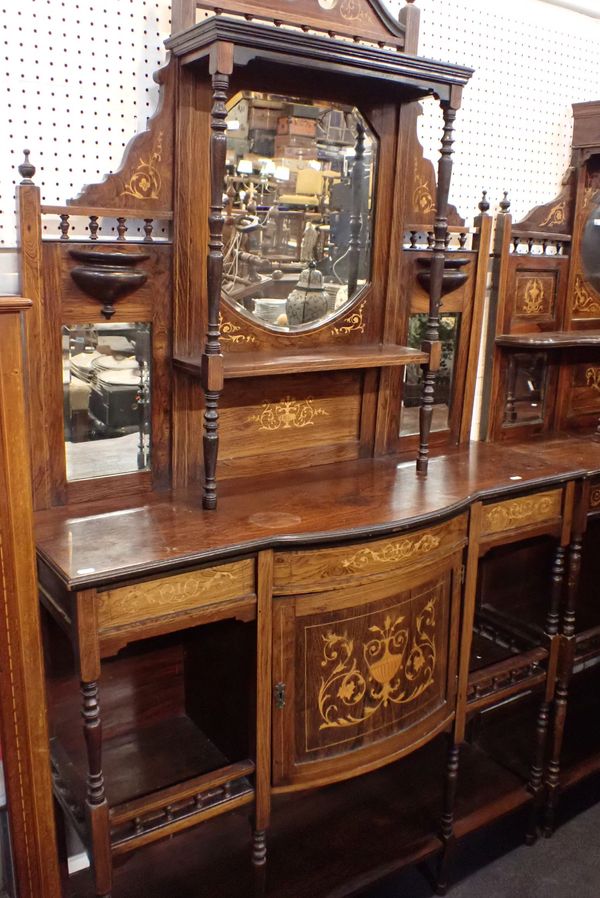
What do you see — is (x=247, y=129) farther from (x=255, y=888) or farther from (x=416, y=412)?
(x=255, y=888)

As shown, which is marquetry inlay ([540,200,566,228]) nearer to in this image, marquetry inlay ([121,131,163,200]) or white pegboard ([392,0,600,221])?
white pegboard ([392,0,600,221])

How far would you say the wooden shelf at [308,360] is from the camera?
226 centimetres

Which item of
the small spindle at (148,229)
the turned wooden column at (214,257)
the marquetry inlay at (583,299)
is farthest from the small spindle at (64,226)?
the marquetry inlay at (583,299)

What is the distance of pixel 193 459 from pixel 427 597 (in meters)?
0.81

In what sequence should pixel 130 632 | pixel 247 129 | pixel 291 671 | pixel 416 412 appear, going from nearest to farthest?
pixel 130 632, pixel 291 671, pixel 247 129, pixel 416 412

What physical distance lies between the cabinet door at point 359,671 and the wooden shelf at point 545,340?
3.37 feet

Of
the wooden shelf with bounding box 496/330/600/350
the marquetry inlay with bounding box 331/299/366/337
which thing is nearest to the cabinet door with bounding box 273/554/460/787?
the marquetry inlay with bounding box 331/299/366/337

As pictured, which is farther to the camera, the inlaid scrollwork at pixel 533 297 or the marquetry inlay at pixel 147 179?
the inlaid scrollwork at pixel 533 297

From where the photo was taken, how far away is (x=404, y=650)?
2.40 m

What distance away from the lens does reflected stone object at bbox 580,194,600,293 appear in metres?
3.34

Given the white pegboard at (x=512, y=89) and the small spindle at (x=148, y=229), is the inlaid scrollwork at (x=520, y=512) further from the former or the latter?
the small spindle at (x=148, y=229)

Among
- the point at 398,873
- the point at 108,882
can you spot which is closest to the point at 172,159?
the point at 108,882

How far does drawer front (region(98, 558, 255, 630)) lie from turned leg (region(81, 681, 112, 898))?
0.57 feet

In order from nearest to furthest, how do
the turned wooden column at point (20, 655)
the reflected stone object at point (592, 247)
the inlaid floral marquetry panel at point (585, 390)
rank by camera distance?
1. the turned wooden column at point (20, 655)
2. the reflected stone object at point (592, 247)
3. the inlaid floral marquetry panel at point (585, 390)
